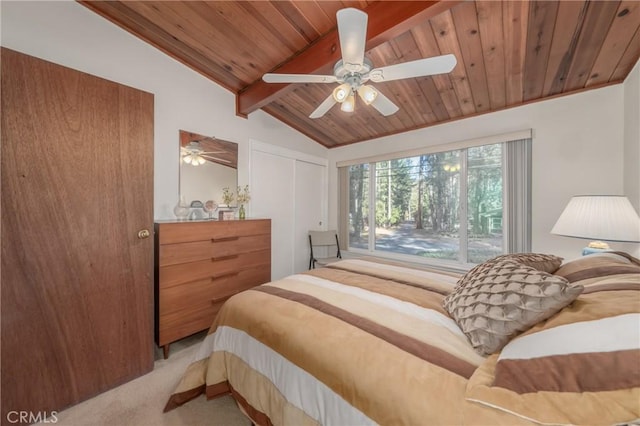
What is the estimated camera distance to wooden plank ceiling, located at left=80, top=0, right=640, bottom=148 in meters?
1.57

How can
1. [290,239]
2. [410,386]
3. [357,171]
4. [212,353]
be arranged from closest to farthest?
[410,386], [212,353], [290,239], [357,171]

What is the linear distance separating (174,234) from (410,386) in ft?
6.41

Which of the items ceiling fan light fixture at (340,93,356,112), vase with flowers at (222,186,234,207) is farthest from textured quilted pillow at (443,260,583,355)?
vase with flowers at (222,186,234,207)

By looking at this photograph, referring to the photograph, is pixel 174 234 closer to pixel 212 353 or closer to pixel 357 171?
pixel 212 353

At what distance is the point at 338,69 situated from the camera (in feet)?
5.06

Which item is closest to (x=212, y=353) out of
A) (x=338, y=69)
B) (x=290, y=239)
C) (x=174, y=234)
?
(x=174, y=234)

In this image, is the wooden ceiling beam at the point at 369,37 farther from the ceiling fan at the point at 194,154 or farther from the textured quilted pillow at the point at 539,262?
the textured quilted pillow at the point at 539,262

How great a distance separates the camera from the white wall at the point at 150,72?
5.50 ft

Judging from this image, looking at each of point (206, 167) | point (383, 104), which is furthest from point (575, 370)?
point (206, 167)

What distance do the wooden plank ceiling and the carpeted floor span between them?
2.53 m

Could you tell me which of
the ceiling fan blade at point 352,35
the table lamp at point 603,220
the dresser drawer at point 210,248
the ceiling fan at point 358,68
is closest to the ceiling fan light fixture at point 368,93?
the ceiling fan at point 358,68

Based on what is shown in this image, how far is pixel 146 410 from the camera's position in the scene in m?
1.48

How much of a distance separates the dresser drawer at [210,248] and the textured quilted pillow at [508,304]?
6.48ft

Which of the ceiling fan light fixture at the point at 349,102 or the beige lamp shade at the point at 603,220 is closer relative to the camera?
the beige lamp shade at the point at 603,220
